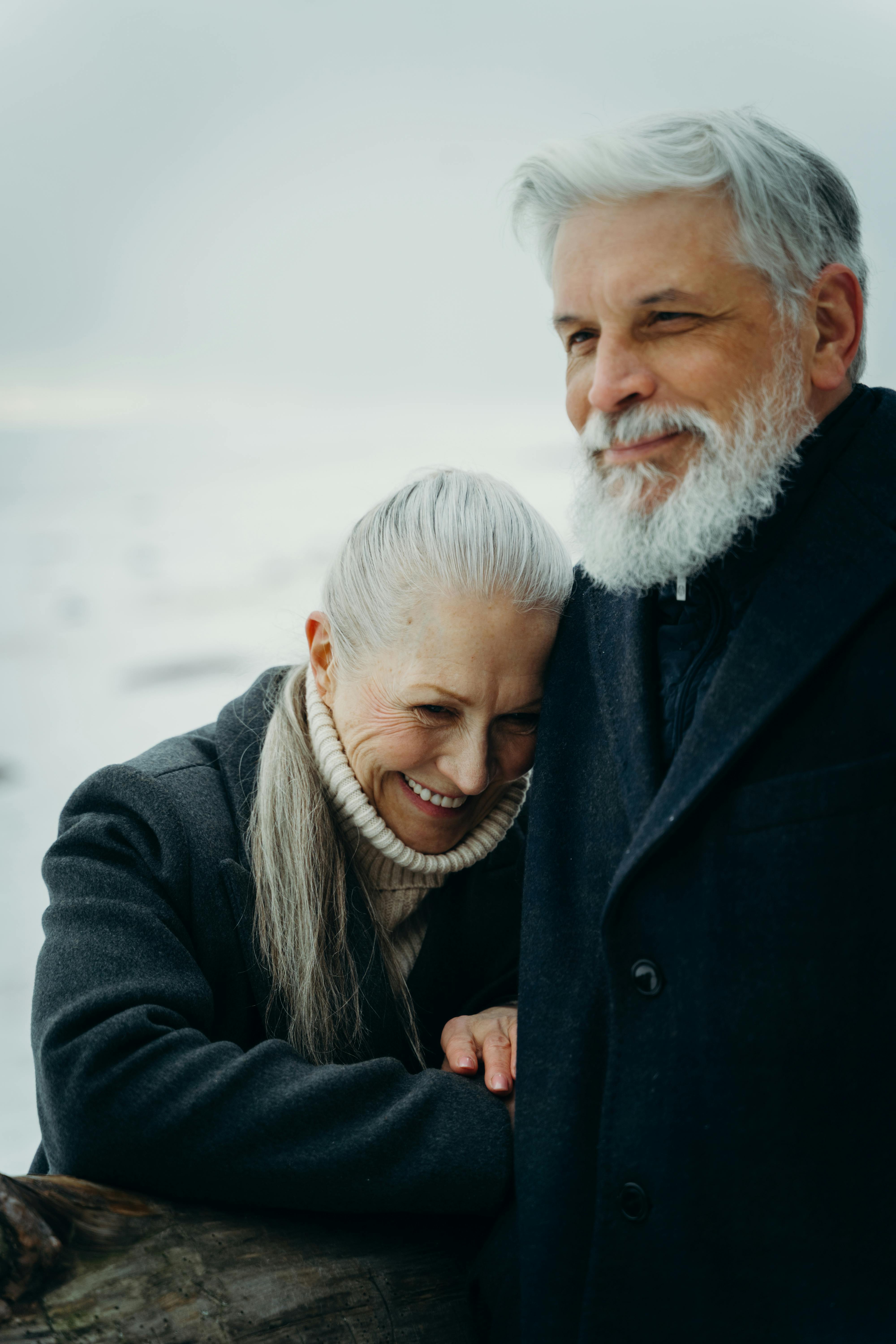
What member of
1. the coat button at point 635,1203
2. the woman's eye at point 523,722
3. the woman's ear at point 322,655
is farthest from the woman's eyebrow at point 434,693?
the coat button at point 635,1203

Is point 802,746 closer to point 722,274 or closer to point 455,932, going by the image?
point 722,274

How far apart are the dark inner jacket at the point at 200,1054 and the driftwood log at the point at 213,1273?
6 centimetres

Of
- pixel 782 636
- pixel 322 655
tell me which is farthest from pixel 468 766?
pixel 782 636

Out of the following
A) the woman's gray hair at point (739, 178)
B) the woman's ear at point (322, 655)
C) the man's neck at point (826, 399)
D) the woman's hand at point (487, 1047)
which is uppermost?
the woman's gray hair at point (739, 178)

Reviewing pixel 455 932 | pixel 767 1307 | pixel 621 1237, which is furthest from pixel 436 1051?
pixel 767 1307

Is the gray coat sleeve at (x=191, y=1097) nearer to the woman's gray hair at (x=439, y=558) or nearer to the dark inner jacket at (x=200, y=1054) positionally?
the dark inner jacket at (x=200, y=1054)

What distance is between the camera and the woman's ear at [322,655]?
181 centimetres

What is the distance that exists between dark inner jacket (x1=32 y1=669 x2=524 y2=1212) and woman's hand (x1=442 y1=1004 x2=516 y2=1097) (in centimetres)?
5

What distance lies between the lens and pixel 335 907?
1.74 meters

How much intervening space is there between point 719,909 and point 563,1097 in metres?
0.36

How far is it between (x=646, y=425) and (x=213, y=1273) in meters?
1.19

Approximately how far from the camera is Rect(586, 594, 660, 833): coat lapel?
141 centimetres

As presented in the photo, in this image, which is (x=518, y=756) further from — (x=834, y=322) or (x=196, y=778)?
(x=834, y=322)

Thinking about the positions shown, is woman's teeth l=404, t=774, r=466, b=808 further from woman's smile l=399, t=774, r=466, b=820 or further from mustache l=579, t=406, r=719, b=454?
mustache l=579, t=406, r=719, b=454
